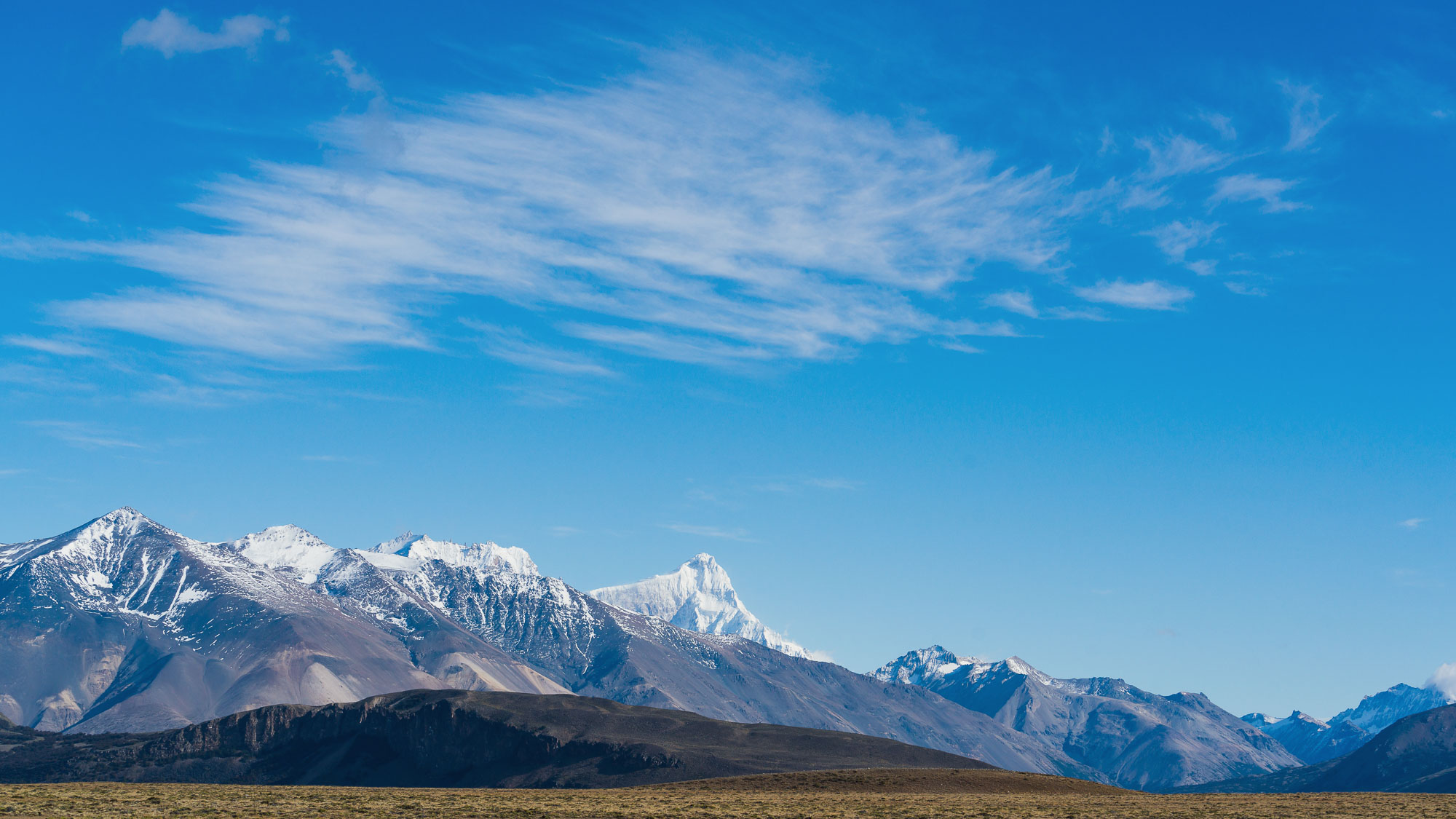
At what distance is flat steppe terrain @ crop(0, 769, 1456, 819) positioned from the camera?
9725 centimetres

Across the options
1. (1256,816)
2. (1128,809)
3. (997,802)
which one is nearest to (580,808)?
(997,802)

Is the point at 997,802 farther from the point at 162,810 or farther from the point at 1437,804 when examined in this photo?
the point at 162,810

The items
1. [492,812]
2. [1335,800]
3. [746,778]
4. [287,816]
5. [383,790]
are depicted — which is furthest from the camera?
[746,778]

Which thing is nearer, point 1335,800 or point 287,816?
→ point 287,816

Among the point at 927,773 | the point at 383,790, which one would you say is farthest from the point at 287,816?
the point at 927,773

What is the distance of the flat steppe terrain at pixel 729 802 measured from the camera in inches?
3829

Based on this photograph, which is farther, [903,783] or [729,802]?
[903,783]

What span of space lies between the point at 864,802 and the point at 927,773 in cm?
4654

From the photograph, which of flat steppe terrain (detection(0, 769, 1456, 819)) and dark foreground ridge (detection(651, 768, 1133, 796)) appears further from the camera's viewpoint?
dark foreground ridge (detection(651, 768, 1133, 796))

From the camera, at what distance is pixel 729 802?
114562 millimetres

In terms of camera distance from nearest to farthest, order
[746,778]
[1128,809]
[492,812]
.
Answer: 1. [492,812]
2. [1128,809]
3. [746,778]

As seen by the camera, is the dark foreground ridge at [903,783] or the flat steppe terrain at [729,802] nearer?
the flat steppe terrain at [729,802]

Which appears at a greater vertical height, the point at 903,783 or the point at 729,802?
the point at 903,783

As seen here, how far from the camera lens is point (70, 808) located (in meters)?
93.2
